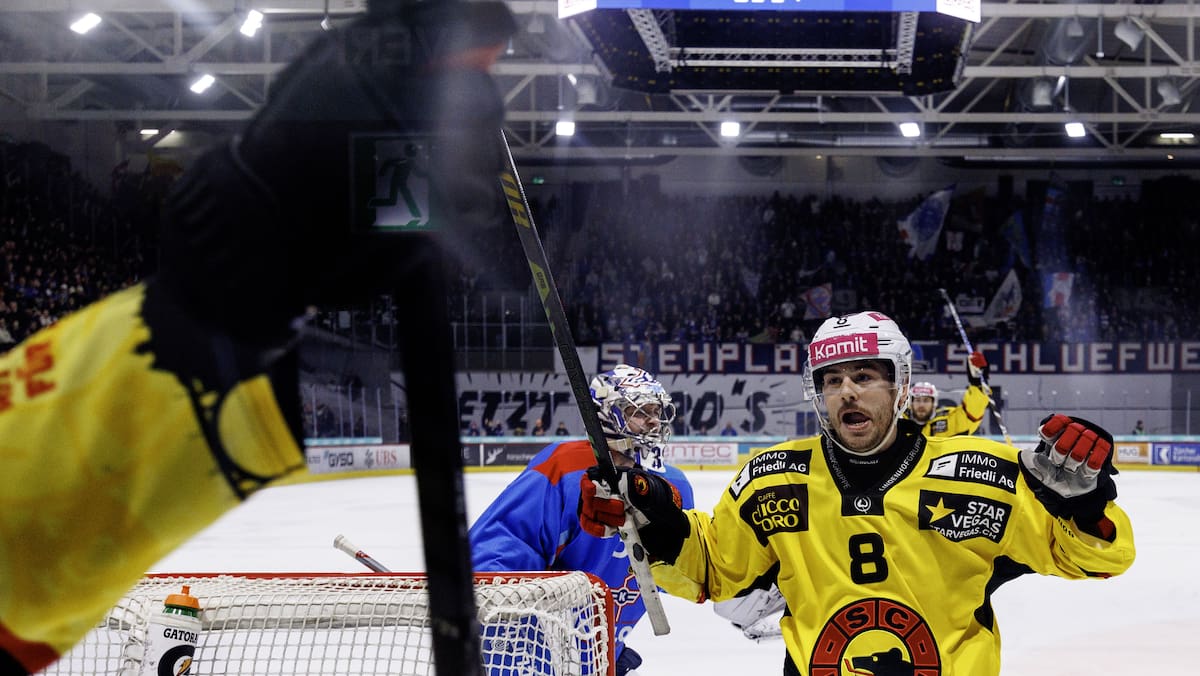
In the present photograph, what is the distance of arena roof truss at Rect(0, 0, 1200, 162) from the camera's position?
20.8 ft

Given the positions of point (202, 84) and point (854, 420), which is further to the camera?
point (202, 84)

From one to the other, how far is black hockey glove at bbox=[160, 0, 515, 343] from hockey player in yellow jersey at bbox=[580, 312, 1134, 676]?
54.6 inches

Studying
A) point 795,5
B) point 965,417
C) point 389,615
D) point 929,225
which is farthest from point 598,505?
point 929,225

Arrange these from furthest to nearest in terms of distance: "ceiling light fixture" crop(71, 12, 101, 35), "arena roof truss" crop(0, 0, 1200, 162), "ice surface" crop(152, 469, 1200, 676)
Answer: "ceiling light fixture" crop(71, 12, 101, 35)
"arena roof truss" crop(0, 0, 1200, 162)
"ice surface" crop(152, 469, 1200, 676)

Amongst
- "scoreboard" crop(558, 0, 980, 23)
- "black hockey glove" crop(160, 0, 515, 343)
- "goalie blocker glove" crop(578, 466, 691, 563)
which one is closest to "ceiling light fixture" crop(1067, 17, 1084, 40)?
"scoreboard" crop(558, 0, 980, 23)

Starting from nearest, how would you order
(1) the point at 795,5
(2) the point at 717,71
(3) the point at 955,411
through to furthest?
(1) the point at 795,5 < (2) the point at 717,71 < (3) the point at 955,411

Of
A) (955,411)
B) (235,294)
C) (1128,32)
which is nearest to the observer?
(235,294)

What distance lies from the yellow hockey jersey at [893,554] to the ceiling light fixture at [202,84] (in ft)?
32.9

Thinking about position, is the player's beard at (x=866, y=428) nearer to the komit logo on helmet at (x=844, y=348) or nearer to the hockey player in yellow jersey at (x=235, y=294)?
the komit logo on helmet at (x=844, y=348)

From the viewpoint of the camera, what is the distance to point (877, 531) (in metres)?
2.03

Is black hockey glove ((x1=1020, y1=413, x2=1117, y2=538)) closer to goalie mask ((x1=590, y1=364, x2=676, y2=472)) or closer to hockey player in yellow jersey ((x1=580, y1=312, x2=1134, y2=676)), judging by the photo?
hockey player in yellow jersey ((x1=580, y1=312, x2=1134, y2=676))

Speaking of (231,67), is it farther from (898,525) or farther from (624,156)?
(898,525)

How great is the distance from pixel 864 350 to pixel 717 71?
497 centimetres

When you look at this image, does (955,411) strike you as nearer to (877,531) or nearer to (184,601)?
(877,531)
